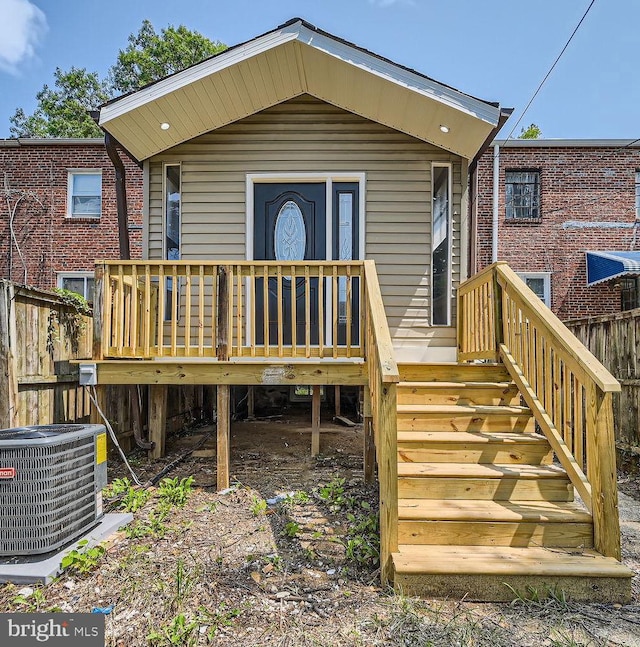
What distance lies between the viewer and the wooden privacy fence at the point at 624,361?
5.33 metres

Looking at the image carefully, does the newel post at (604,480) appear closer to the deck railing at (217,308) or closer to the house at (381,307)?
the house at (381,307)

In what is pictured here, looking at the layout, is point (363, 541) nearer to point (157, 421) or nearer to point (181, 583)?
point (181, 583)

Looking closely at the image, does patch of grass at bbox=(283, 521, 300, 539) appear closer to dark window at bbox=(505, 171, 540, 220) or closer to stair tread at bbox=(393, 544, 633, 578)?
stair tread at bbox=(393, 544, 633, 578)

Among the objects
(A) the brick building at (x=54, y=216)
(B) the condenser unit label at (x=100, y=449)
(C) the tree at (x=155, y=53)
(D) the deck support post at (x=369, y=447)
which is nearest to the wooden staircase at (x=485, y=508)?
(D) the deck support post at (x=369, y=447)

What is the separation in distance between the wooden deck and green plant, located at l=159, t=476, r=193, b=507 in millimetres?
305

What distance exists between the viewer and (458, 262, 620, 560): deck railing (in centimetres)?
290

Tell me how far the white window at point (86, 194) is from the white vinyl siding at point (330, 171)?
601 centimetres

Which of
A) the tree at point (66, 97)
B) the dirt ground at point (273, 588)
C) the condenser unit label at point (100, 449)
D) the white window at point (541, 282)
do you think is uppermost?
the tree at point (66, 97)

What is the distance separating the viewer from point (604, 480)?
9.46ft

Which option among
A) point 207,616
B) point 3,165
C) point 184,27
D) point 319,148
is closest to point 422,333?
point 319,148

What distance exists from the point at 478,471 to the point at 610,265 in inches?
327

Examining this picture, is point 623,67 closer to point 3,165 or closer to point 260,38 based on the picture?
point 260,38

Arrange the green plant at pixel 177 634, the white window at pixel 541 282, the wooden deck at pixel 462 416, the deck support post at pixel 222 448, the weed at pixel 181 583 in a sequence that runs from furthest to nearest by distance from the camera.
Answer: the white window at pixel 541 282 < the deck support post at pixel 222 448 < the wooden deck at pixel 462 416 < the weed at pixel 181 583 < the green plant at pixel 177 634

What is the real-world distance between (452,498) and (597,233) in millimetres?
9727
